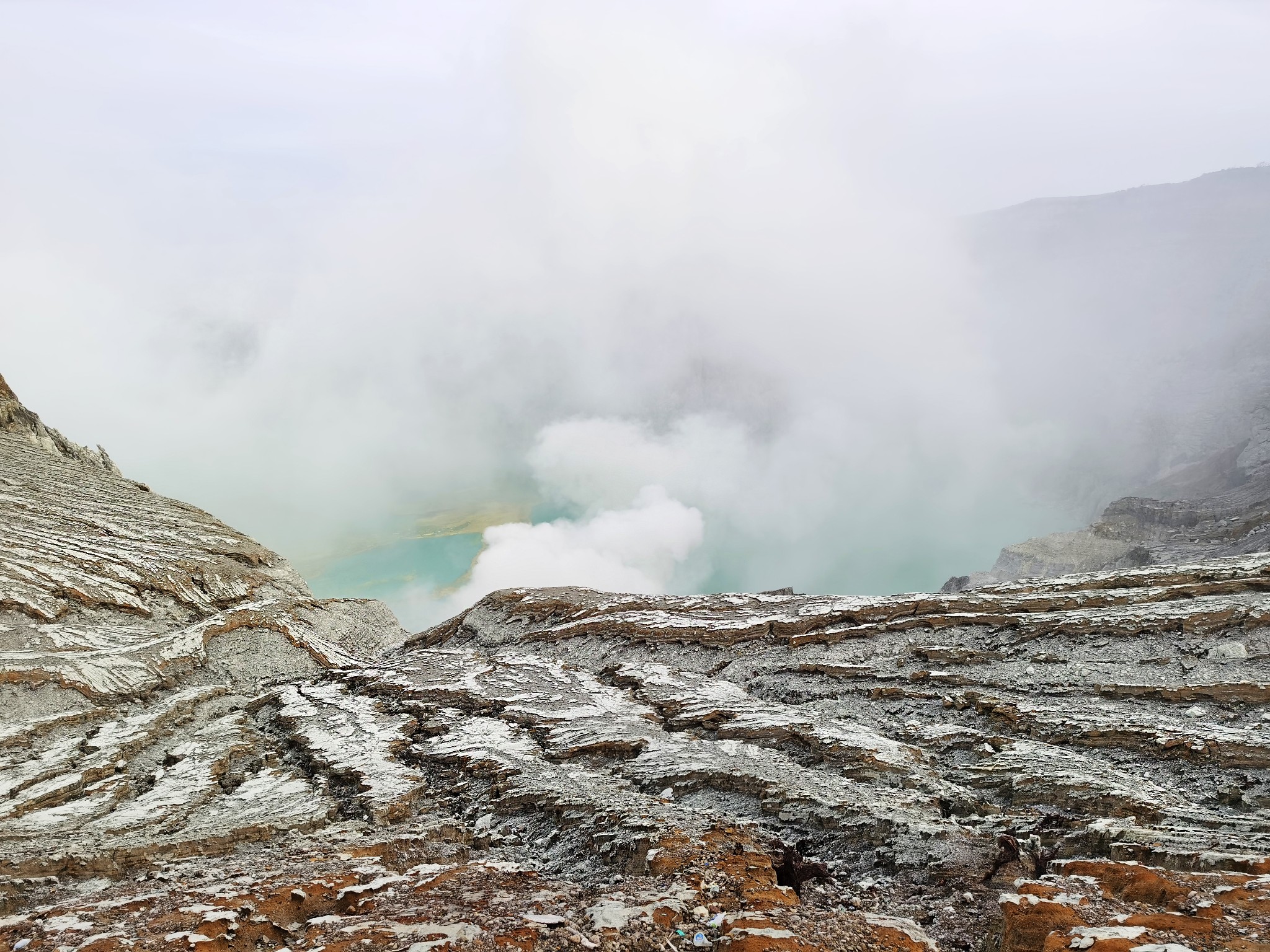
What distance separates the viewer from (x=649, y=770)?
779 inches

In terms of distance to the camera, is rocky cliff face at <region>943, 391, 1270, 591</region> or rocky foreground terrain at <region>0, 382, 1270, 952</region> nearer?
rocky foreground terrain at <region>0, 382, 1270, 952</region>

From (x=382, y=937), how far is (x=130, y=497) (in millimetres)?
53970

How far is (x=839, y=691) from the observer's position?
1079 inches

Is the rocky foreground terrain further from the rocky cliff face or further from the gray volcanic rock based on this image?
the rocky cliff face

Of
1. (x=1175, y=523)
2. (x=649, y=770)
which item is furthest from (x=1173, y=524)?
(x=649, y=770)

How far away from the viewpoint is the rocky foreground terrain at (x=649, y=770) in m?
11.6

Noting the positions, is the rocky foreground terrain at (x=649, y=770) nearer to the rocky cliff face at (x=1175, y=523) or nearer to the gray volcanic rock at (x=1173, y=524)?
the gray volcanic rock at (x=1173, y=524)

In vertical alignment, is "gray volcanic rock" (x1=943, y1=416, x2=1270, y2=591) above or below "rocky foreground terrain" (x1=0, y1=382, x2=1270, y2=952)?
above

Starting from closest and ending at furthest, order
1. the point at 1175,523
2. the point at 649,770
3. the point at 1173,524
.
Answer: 1. the point at 649,770
2. the point at 1175,523
3. the point at 1173,524

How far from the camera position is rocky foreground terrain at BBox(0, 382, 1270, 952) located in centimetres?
1160

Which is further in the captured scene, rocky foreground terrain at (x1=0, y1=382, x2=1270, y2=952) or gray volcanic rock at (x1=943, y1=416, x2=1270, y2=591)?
gray volcanic rock at (x1=943, y1=416, x2=1270, y2=591)

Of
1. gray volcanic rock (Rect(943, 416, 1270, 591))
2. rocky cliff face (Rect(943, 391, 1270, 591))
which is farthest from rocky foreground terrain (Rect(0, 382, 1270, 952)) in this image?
rocky cliff face (Rect(943, 391, 1270, 591))

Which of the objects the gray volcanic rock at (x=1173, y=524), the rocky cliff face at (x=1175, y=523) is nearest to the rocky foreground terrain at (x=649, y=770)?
the gray volcanic rock at (x=1173, y=524)

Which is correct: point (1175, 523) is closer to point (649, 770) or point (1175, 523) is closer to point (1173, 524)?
point (1173, 524)
